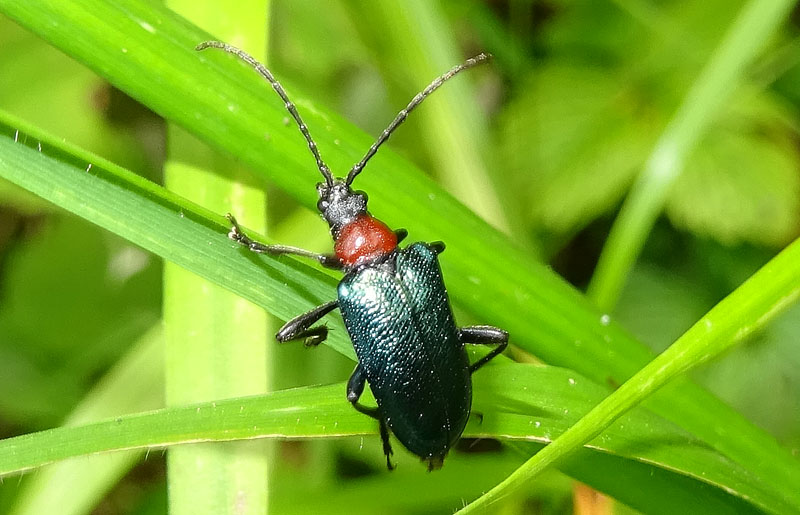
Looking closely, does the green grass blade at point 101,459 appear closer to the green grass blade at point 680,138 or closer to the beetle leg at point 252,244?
the beetle leg at point 252,244

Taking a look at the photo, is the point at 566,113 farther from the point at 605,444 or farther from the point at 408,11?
the point at 605,444

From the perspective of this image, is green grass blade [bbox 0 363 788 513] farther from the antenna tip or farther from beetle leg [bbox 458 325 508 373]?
the antenna tip

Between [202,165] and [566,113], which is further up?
[566,113]

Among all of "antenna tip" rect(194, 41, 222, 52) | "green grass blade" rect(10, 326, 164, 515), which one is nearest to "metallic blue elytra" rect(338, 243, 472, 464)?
"antenna tip" rect(194, 41, 222, 52)

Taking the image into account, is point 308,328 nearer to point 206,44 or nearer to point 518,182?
point 206,44

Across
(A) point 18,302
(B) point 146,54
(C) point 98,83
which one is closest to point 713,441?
(B) point 146,54
